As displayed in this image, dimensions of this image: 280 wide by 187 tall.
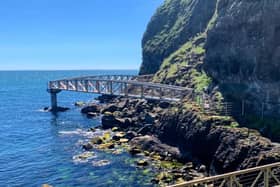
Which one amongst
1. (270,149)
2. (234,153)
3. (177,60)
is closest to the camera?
(270,149)

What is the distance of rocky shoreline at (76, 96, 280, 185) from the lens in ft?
111

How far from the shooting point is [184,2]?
11794 centimetres

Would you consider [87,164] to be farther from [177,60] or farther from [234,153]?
[177,60]

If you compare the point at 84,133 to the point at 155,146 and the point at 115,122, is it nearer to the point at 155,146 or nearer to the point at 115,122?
the point at 115,122

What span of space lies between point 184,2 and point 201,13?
2266 centimetres

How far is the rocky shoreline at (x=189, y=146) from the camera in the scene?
33.8 metres

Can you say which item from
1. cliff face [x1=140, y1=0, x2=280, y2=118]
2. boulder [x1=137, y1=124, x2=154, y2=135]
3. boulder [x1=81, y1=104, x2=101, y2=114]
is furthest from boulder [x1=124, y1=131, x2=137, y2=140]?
boulder [x1=81, y1=104, x2=101, y2=114]

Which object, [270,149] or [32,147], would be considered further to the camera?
[32,147]

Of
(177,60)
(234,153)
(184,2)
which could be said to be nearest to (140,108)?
(177,60)

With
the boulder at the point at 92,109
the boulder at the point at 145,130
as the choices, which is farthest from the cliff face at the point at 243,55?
the boulder at the point at 92,109

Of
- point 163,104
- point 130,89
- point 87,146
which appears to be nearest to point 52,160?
point 87,146

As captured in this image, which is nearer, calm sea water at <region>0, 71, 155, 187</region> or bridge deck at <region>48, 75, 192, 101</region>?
calm sea water at <region>0, 71, 155, 187</region>

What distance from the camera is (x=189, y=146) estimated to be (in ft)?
136

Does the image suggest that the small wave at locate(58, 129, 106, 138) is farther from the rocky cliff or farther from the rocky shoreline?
the rocky cliff
